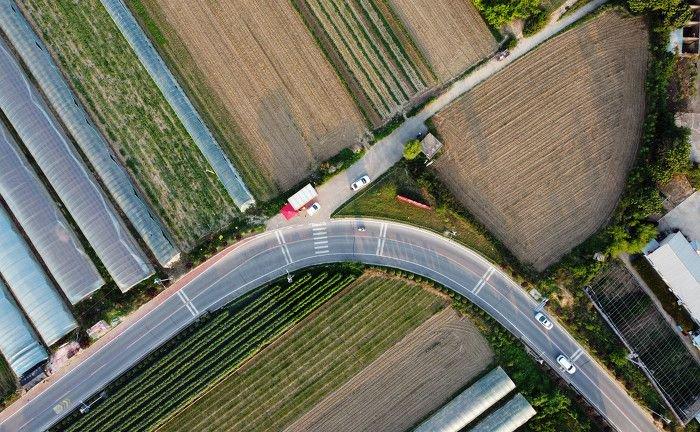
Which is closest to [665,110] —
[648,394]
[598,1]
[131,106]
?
[598,1]

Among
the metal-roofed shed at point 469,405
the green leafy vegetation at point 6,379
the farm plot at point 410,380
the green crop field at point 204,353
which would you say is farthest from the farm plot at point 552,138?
the green leafy vegetation at point 6,379

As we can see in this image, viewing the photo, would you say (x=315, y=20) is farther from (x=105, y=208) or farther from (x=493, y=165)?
(x=105, y=208)

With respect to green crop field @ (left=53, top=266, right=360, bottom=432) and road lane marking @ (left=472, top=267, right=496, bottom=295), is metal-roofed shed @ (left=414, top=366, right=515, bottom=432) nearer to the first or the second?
road lane marking @ (left=472, top=267, right=496, bottom=295)

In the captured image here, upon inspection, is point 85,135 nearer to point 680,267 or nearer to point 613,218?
point 613,218

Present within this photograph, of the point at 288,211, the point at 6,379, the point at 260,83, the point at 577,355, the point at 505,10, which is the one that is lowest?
the point at 577,355

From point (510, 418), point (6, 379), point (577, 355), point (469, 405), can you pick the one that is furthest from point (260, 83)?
point (577, 355)

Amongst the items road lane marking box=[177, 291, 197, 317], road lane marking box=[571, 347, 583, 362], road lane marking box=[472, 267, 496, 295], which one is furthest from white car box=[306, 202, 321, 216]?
road lane marking box=[571, 347, 583, 362]
